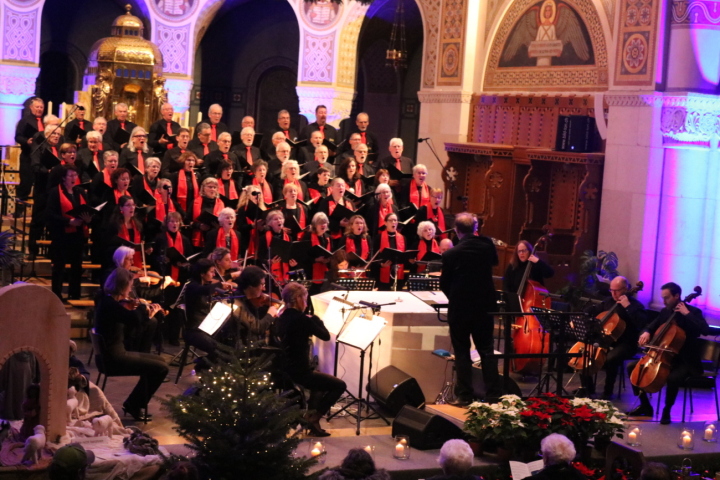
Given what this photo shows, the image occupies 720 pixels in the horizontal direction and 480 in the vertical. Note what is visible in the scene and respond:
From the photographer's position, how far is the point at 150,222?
9.20 meters

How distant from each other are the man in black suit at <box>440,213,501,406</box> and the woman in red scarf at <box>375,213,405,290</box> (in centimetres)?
277

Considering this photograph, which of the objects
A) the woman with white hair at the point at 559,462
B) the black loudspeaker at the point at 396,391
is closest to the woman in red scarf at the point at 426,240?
the black loudspeaker at the point at 396,391

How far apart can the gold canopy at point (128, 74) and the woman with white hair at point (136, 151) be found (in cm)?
233

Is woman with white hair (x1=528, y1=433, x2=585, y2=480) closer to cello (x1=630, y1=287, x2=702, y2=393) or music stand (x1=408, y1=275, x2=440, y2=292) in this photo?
cello (x1=630, y1=287, x2=702, y2=393)

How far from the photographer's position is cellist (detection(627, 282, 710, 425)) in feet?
23.3

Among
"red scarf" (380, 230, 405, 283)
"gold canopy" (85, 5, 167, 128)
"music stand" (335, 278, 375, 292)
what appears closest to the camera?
"music stand" (335, 278, 375, 292)

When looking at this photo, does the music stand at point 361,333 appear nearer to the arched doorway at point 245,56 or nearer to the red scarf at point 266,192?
the red scarf at point 266,192

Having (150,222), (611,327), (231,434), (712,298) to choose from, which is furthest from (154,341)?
(712,298)

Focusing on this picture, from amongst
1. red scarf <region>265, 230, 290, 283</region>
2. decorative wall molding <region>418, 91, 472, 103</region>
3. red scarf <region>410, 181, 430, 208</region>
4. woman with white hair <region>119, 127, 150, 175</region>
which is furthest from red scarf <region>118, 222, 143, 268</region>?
decorative wall molding <region>418, 91, 472, 103</region>

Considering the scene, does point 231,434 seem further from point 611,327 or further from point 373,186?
point 373,186

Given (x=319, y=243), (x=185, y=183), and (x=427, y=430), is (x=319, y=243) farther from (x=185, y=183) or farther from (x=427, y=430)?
(x=427, y=430)

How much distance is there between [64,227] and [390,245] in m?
2.96

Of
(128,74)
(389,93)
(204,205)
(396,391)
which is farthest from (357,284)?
(389,93)

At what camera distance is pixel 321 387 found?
6.64m
